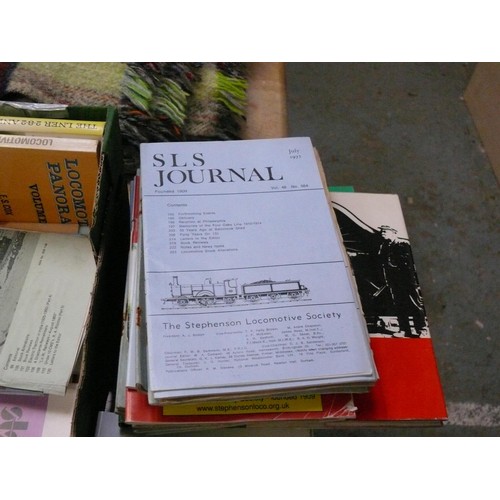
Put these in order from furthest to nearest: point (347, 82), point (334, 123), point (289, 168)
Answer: point (347, 82) → point (334, 123) → point (289, 168)

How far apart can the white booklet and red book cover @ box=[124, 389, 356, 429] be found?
4.7 inches

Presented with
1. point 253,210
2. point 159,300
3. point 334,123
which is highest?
point 334,123

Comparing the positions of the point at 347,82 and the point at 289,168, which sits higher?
the point at 347,82

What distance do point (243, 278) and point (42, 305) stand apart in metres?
0.27

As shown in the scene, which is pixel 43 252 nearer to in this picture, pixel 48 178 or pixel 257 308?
pixel 48 178

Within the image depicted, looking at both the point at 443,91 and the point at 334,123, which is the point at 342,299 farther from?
the point at 443,91

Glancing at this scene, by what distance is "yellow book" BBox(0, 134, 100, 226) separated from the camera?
2.15 ft

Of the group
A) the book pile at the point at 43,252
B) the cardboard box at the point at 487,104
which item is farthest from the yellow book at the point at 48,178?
the cardboard box at the point at 487,104

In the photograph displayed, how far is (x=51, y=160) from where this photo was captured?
667 millimetres

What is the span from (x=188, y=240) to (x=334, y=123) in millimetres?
1047

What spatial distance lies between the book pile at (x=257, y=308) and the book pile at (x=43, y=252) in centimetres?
8

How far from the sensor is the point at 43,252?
74 cm

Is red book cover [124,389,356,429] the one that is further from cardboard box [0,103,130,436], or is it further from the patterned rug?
the patterned rug

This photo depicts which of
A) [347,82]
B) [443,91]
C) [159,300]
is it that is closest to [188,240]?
[159,300]
